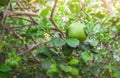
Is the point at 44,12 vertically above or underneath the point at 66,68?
above

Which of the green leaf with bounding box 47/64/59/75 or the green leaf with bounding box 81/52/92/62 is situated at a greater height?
the green leaf with bounding box 81/52/92/62

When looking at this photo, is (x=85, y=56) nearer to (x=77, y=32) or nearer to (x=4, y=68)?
(x=77, y=32)

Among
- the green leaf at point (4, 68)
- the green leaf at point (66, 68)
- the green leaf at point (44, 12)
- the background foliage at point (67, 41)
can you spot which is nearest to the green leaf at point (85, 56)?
the background foliage at point (67, 41)

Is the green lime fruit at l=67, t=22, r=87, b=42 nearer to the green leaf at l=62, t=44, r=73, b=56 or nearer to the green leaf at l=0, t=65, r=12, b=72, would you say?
the green leaf at l=62, t=44, r=73, b=56

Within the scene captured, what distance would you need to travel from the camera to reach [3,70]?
1.41m

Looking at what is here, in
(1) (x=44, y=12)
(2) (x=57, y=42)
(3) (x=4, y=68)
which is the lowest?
(3) (x=4, y=68)

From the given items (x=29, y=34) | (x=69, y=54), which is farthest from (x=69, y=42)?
(x=29, y=34)

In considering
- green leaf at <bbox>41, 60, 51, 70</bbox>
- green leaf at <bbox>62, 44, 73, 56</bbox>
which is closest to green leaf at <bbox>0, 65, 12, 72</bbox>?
green leaf at <bbox>41, 60, 51, 70</bbox>

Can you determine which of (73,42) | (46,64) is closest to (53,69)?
(46,64)

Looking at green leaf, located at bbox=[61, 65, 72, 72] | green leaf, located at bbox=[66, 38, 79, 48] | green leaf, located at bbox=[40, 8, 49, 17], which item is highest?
green leaf, located at bbox=[40, 8, 49, 17]

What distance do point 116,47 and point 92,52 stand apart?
10.9 inches

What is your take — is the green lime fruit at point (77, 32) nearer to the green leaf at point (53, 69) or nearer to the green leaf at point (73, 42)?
the green leaf at point (73, 42)

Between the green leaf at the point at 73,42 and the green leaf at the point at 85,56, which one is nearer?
the green leaf at the point at 73,42

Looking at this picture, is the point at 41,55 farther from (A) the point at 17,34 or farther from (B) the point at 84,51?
(A) the point at 17,34
